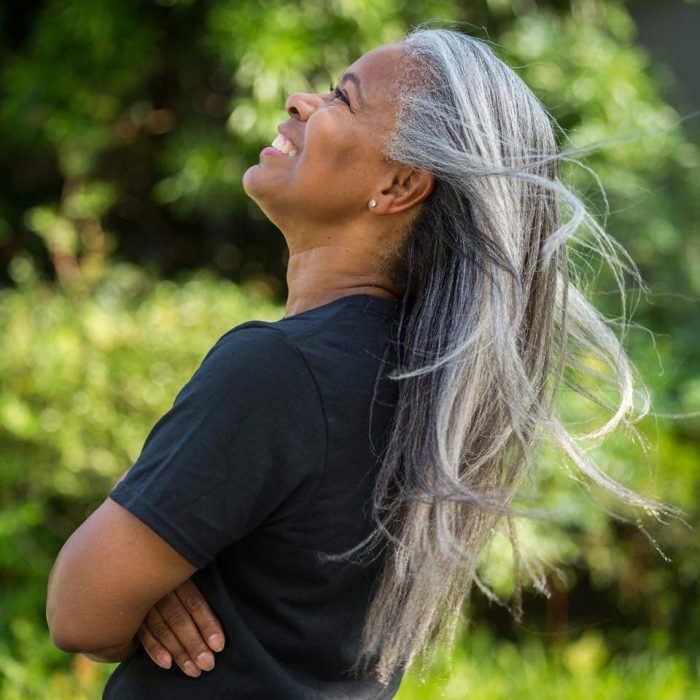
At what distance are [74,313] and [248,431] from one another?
10.6 feet

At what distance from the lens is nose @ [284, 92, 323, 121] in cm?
192

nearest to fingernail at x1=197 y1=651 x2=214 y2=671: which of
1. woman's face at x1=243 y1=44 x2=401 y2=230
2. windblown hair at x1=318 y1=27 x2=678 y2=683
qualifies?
windblown hair at x1=318 y1=27 x2=678 y2=683

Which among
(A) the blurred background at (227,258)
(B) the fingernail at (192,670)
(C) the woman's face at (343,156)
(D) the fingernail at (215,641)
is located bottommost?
(A) the blurred background at (227,258)

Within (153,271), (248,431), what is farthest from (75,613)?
(153,271)

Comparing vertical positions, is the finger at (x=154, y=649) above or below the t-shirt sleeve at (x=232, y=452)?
below

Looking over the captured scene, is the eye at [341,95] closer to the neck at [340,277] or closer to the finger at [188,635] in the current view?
the neck at [340,277]

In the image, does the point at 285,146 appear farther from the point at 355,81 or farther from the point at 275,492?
the point at 275,492

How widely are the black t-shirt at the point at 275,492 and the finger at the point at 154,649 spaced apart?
27 millimetres

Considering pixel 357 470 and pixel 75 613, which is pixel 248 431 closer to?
pixel 357 470

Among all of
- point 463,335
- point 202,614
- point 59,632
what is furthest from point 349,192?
point 59,632

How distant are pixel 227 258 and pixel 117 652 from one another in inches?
159

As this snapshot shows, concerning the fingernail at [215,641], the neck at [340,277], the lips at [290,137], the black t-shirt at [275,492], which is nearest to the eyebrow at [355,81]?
the lips at [290,137]

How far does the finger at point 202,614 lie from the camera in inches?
64.6

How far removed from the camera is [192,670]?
166 cm
